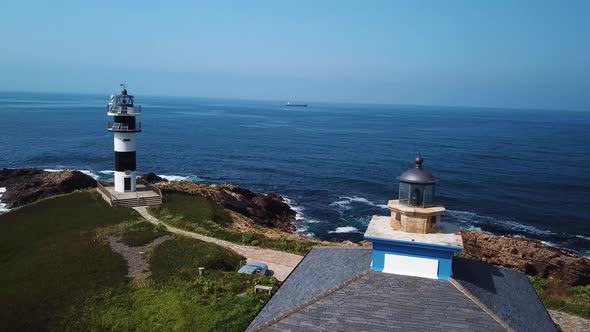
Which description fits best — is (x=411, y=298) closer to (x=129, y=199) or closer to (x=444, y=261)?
(x=444, y=261)

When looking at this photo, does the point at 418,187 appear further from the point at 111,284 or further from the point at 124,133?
the point at 124,133

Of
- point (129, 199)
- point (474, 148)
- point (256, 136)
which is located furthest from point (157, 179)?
point (474, 148)

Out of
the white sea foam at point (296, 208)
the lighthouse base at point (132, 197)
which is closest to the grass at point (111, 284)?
the lighthouse base at point (132, 197)

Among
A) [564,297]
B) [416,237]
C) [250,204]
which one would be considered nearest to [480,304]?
[416,237]

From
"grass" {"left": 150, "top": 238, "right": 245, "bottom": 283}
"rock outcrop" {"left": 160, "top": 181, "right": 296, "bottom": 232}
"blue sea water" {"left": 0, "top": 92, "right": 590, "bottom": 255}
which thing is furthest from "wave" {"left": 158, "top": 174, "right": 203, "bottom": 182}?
"grass" {"left": 150, "top": 238, "right": 245, "bottom": 283}

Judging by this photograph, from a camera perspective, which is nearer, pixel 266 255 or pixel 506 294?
pixel 506 294

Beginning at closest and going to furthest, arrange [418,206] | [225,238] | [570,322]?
[418,206] < [570,322] < [225,238]

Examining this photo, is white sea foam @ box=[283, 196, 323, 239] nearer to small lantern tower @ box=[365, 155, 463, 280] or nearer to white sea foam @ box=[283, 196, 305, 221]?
white sea foam @ box=[283, 196, 305, 221]
